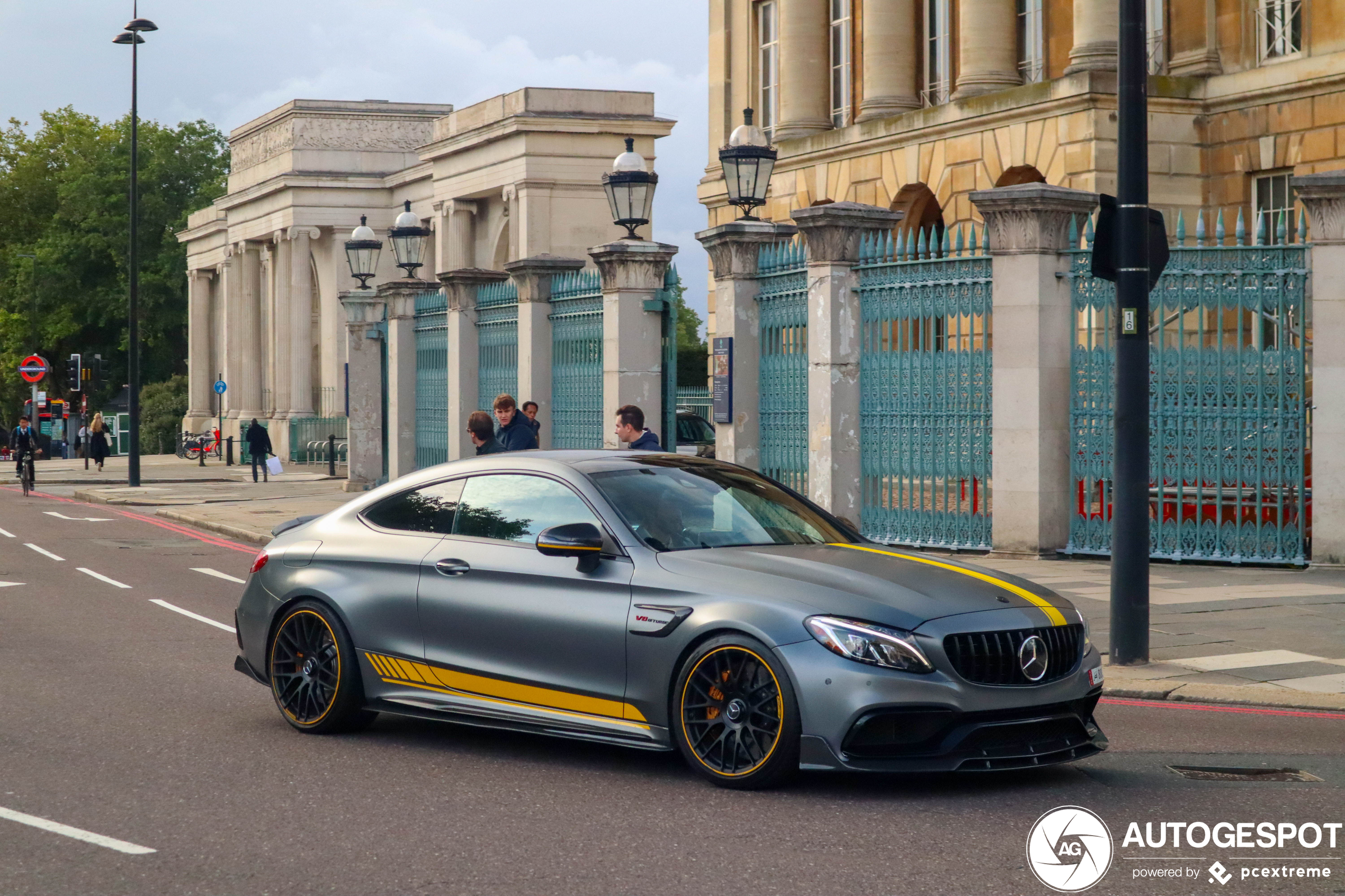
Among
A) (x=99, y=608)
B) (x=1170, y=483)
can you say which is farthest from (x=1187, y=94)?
(x=99, y=608)

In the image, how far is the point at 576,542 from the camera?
282 inches

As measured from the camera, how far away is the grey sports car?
6488 millimetres

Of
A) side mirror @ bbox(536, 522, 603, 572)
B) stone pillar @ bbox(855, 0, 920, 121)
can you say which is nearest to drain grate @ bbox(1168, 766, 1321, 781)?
side mirror @ bbox(536, 522, 603, 572)

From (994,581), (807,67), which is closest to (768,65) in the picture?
(807,67)

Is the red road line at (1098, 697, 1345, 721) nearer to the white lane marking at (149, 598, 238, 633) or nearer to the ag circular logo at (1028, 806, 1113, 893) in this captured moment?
the ag circular logo at (1028, 806, 1113, 893)

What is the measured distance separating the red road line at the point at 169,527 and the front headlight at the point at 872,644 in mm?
15598

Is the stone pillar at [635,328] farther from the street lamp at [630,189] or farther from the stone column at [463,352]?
the stone column at [463,352]

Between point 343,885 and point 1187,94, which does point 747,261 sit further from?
point 343,885

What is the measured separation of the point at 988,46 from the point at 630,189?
1068 cm

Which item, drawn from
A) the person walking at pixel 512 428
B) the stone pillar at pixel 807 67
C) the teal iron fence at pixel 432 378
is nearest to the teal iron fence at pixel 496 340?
the teal iron fence at pixel 432 378

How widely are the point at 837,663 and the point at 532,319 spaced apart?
1670cm

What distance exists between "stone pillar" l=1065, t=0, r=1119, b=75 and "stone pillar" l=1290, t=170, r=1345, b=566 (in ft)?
35.6

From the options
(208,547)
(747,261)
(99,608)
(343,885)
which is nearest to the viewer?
(343,885)

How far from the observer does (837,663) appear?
254 inches
